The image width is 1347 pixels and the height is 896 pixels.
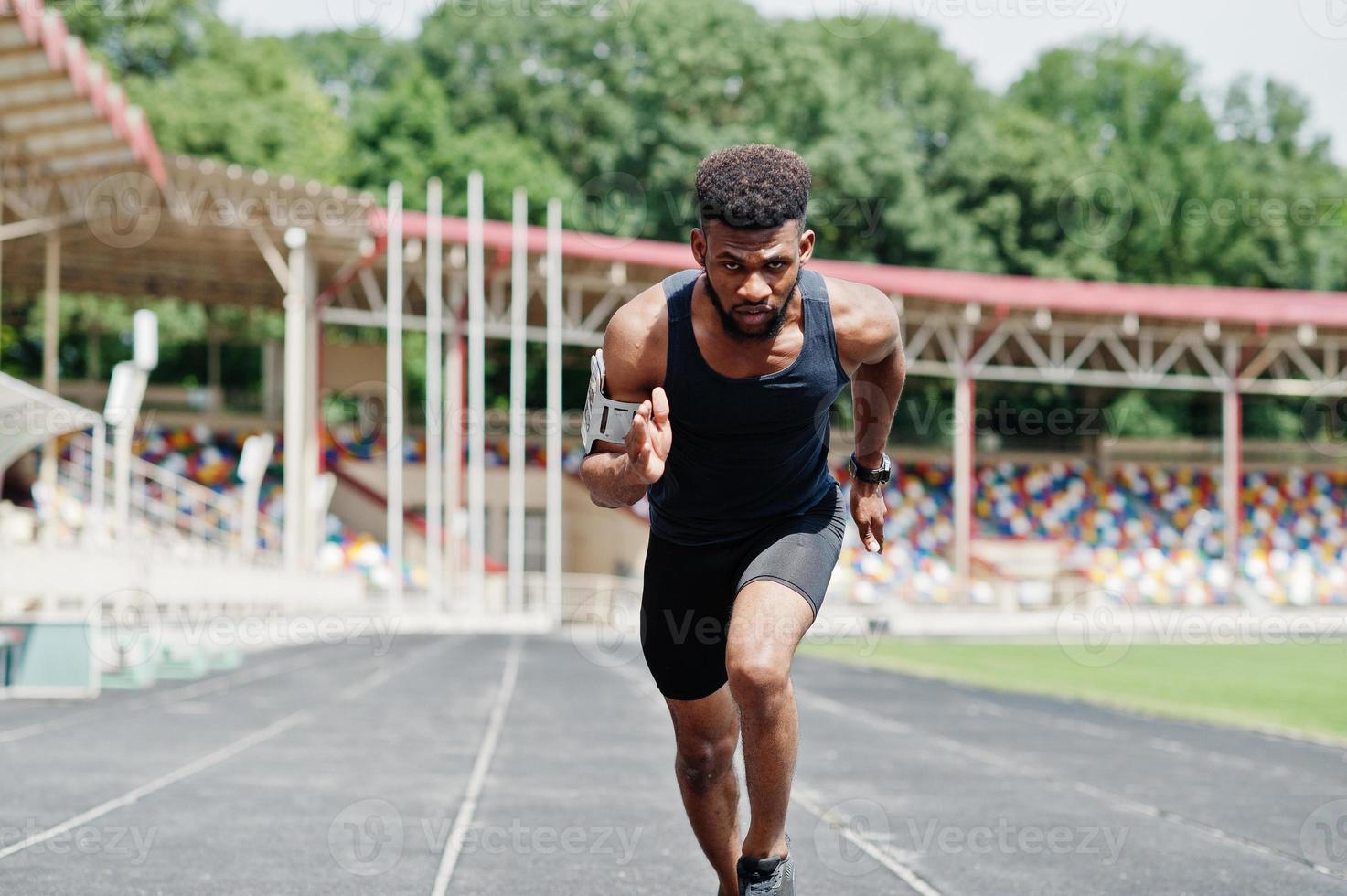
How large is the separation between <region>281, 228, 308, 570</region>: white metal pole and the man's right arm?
28293 millimetres

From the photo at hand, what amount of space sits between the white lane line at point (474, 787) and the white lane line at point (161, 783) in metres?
1.59

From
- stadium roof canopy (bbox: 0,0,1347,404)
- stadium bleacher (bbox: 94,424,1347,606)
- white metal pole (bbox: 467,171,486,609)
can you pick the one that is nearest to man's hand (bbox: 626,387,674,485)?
stadium roof canopy (bbox: 0,0,1347,404)

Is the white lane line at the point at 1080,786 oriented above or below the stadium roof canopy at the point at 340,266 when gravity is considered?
below

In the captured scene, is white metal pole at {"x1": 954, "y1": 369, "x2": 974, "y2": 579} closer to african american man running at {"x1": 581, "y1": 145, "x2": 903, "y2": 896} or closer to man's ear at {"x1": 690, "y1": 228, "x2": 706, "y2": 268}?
african american man running at {"x1": 581, "y1": 145, "x2": 903, "y2": 896}

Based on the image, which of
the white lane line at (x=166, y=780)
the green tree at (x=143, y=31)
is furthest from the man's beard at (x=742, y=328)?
the green tree at (x=143, y=31)

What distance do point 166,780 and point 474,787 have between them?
68.8 inches

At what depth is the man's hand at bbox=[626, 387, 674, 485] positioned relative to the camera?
3.88 m

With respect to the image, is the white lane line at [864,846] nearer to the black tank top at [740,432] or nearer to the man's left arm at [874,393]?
the man's left arm at [874,393]

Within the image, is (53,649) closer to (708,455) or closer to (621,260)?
(708,455)

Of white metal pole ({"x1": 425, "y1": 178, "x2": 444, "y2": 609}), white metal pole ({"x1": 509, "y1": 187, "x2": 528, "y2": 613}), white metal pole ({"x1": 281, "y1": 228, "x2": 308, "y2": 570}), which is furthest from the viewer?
white metal pole ({"x1": 509, "y1": 187, "x2": 528, "y2": 613})

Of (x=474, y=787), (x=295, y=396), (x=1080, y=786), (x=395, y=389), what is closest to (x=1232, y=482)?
(x=395, y=389)

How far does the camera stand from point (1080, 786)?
951cm

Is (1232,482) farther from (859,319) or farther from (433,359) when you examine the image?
(859,319)

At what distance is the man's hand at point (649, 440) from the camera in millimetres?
3877
